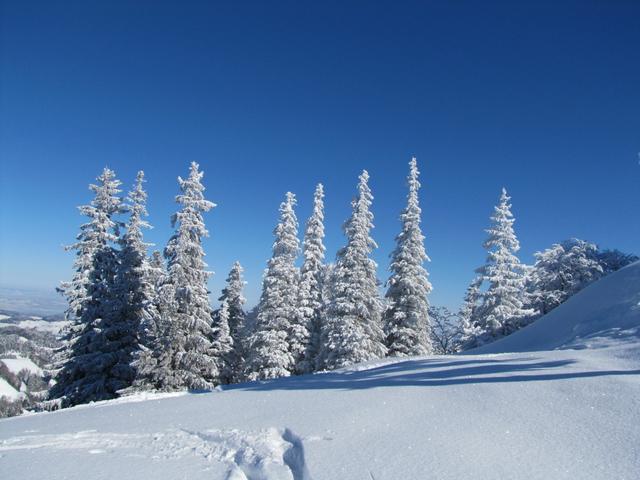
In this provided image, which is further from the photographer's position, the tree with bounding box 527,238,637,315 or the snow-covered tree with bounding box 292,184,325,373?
the tree with bounding box 527,238,637,315

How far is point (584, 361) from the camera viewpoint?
362 inches

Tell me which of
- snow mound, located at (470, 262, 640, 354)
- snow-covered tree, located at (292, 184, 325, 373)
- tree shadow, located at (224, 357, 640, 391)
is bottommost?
tree shadow, located at (224, 357, 640, 391)

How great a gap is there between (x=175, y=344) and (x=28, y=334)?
210801 mm

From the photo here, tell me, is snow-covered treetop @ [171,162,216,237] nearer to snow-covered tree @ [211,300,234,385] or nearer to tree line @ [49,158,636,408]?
tree line @ [49,158,636,408]

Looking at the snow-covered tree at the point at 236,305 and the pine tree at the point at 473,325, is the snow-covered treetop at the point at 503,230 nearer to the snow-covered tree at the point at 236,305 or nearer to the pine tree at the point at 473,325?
the pine tree at the point at 473,325

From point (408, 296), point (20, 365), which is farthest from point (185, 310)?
point (20, 365)

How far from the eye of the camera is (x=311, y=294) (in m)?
30.4

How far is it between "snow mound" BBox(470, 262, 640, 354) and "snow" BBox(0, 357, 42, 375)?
6970 inches

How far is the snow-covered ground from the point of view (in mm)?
4734

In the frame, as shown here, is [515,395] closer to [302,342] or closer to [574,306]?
[574,306]

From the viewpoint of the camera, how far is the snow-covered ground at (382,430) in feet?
15.5

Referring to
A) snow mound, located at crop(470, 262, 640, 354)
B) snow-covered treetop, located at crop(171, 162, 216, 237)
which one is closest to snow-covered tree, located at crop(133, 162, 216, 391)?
snow-covered treetop, located at crop(171, 162, 216, 237)

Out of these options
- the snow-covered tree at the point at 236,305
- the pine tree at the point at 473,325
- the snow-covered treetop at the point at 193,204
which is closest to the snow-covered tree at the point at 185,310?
the snow-covered treetop at the point at 193,204

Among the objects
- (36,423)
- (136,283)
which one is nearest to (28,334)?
(136,283)
